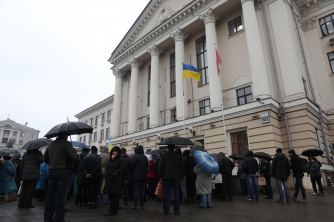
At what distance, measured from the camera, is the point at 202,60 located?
2144cm

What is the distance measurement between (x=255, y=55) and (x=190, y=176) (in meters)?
11.2

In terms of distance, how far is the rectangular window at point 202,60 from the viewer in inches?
817

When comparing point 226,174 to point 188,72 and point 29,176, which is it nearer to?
point 29,176

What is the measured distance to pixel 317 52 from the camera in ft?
63.8

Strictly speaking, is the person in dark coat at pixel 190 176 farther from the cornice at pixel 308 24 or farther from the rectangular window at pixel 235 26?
the cornice at pixel 308 24

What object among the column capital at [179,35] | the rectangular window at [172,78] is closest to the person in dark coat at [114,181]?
the rectangular window at [172,78]

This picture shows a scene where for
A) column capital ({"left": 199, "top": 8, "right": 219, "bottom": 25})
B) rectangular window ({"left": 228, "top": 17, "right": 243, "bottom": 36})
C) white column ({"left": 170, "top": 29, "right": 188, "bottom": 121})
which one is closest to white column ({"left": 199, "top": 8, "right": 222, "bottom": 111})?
column capital ({"left": 199, "top": 8, "right": 219, "bottom": 25})

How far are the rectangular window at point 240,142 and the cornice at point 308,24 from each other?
43.0ft

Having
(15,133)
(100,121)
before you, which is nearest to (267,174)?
(100,121)

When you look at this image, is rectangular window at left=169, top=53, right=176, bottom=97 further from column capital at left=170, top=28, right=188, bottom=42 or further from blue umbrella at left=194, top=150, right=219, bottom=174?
blue umbrella at left=194, top=150, right=219, bottom=174

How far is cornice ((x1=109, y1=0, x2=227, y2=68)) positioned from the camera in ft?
68.1

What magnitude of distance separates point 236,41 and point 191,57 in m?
5.01

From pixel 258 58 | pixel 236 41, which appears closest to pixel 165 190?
pixel 258 58

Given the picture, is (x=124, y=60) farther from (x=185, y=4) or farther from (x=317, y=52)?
(x=317, y=52)
